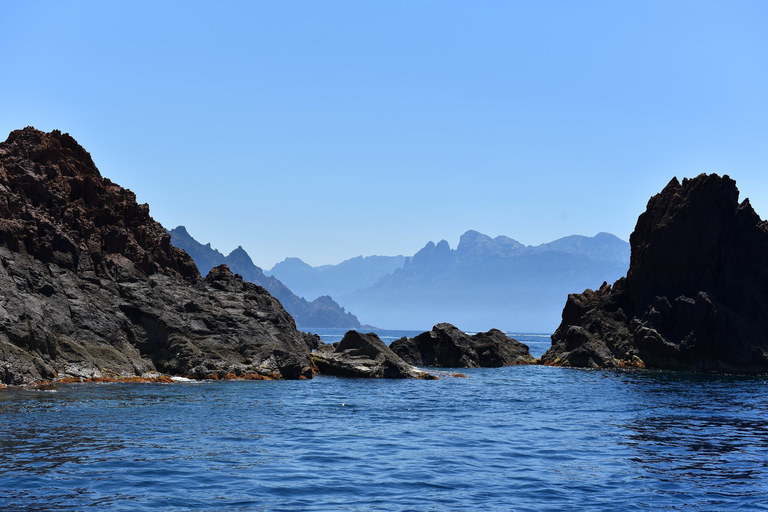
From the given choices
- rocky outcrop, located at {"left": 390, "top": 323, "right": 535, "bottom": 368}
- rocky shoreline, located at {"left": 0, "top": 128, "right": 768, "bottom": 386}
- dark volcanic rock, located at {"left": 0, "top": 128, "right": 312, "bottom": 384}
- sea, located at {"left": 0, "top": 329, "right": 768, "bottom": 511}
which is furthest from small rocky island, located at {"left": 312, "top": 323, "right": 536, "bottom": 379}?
sea, located at {"left": 0, "top": 329, "right": 768, "bottom": 511}

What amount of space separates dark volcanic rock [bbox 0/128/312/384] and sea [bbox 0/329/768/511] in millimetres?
5590

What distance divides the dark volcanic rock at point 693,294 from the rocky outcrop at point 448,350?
10.1 m

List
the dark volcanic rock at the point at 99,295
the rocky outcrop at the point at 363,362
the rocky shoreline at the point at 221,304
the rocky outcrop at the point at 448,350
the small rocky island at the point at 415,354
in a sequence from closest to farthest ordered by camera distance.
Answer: the dark volcanic rock at the point at 99,295 → the rocky shoreline at the point at 221,304 → the rocky outcrop at the point at 363,362 → the small rocky island at the point at 415,354 → the rocky outcrop at the point at 448,350

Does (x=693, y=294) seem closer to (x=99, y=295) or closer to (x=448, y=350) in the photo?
(x=448, y=350)

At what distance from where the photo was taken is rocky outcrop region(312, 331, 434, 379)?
70.8m

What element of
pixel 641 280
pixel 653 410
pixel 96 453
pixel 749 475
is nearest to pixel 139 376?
pixel 96 453

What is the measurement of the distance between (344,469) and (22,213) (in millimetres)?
45587

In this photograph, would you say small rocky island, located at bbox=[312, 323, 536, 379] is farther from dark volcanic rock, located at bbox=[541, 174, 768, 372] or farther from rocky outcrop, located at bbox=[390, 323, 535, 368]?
dark volcanic rock, located at bbox=[541, 174, 768, 372]

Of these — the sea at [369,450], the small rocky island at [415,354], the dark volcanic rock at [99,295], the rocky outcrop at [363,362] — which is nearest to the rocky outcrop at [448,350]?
the small rocky island at [415,354]

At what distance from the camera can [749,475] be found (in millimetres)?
26156

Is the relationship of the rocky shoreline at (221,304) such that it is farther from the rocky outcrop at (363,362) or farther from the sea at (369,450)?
the sea at (369,450)

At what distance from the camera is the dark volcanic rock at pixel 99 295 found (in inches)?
2068

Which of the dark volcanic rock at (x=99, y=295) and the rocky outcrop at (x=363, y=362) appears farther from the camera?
the rocky outcrop at (x=363, y=362)

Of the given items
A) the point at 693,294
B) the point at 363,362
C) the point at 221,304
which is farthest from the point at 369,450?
the point at 693,294
